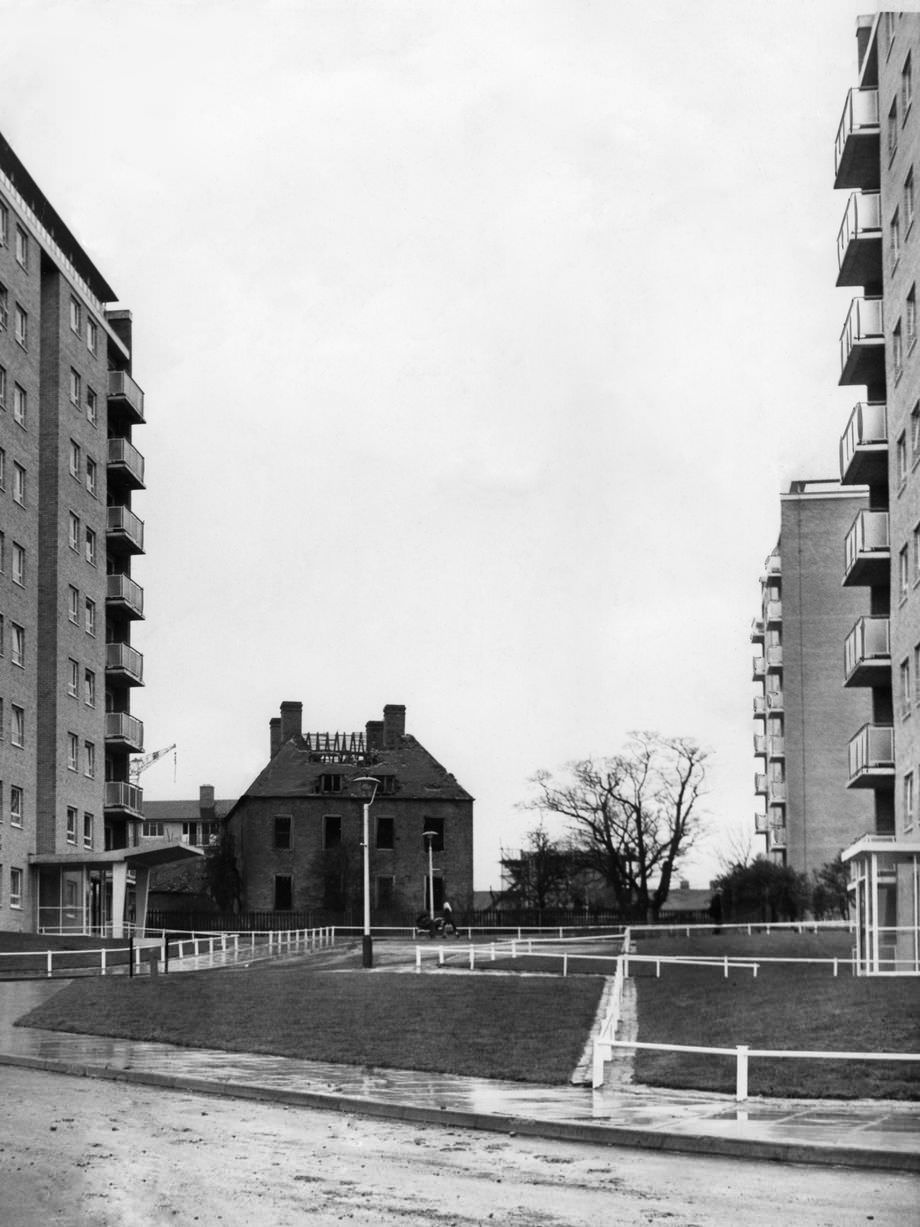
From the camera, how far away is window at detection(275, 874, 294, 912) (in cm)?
11088

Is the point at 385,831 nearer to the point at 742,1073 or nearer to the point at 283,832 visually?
the point at 283,832

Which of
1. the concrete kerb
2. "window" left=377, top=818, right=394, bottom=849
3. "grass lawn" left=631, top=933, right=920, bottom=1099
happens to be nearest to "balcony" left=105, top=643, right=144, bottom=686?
"grass lawn" left=631, top=933, right=920, bottom=1099

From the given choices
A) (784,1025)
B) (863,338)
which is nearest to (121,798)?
(863,338)

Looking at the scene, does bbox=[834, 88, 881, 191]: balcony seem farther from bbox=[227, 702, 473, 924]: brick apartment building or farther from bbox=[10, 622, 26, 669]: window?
bbox=[227, 702, 473, 924]: brick apartment building

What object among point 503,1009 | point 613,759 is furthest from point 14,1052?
point 613,759

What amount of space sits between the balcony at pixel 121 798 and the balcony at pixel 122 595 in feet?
23.3

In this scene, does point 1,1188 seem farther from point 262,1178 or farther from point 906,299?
point 906,299

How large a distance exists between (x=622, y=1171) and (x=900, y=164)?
3720cm

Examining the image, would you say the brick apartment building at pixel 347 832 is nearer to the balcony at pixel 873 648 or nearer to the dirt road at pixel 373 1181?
the balcony at pixel 873 648

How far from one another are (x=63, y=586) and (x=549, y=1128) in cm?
5499

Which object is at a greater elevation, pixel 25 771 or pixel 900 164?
pixel 900 164

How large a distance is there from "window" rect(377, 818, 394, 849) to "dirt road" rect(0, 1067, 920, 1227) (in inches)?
3700

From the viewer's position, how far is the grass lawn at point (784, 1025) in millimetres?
21719

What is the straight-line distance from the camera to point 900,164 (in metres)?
47.6
